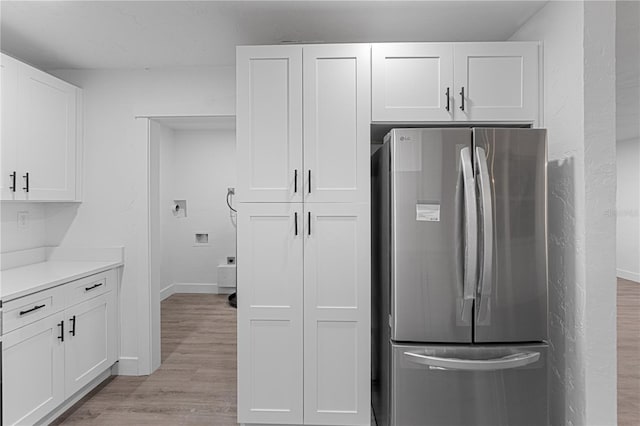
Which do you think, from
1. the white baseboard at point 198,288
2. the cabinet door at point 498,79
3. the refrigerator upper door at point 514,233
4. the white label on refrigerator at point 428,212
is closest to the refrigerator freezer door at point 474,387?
the refrigerator upper door at point 514,233

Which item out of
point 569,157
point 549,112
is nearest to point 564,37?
point 549,112

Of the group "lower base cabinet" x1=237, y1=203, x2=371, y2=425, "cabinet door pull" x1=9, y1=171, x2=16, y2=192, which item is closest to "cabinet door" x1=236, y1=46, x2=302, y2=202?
"lower base cabinet" x1=237, y1=203, x2=371, y2=425

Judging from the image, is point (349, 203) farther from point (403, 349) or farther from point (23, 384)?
point (23, 384)

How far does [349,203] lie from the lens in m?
2.20

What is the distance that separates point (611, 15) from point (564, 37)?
0.20 meters

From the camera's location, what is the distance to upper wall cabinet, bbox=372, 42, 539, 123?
2.17 meters

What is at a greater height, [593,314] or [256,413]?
[593,314]

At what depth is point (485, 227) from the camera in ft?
6.05

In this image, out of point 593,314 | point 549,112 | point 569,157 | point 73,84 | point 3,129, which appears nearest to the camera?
point 593,314

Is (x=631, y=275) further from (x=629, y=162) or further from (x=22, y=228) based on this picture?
(x=22, y=228)

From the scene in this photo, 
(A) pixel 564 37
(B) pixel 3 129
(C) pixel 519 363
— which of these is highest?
(A) pixel 564 37

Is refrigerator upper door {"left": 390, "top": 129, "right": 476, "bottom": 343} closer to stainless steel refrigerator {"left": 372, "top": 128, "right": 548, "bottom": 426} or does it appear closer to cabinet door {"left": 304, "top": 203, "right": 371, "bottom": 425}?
stainless steel refrigerator {"left": 372, "top": 128, "right": 548, "bottom": 426}

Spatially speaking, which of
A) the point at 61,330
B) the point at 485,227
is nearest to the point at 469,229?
the point at 485,227

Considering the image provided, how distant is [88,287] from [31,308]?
547mm
